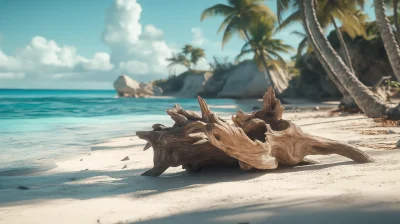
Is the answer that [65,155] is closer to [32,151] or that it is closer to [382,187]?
[32,151]

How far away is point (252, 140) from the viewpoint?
422 cm

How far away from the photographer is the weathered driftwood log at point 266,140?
3.82 m

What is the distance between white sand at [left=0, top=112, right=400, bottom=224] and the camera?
98.8 inches

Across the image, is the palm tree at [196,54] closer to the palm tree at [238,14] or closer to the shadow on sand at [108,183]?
the palm tree at [238,14]

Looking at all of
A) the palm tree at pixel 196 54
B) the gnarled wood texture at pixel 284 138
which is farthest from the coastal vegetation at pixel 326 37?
the palm tree at pixel 196 54

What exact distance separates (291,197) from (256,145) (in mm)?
989

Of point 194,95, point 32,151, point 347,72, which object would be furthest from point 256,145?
point 194,95

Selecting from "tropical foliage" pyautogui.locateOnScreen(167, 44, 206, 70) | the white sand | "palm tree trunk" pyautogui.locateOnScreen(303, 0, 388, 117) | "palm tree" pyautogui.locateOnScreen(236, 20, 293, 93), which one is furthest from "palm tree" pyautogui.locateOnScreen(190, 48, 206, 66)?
the white sand

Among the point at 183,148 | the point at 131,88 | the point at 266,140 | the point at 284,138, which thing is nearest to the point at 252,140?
the point at 266,140

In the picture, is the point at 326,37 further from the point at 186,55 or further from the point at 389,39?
the point at 186,55

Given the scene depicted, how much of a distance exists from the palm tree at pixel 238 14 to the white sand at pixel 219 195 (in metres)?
26.1

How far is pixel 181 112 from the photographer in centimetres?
456

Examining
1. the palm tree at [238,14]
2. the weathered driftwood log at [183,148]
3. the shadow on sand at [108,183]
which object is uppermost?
the palm tree at [238,14]

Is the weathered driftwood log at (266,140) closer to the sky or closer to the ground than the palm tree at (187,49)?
closer to the ground
